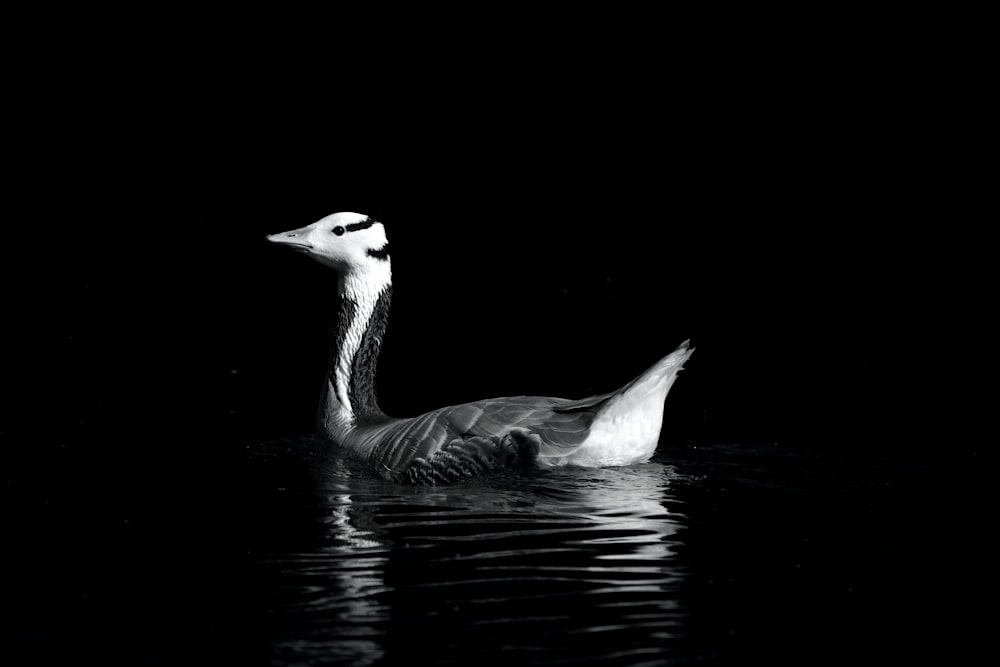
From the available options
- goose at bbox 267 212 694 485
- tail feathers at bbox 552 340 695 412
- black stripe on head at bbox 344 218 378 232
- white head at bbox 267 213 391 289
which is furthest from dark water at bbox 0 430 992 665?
black stripe on head at bbox 344 218 378 232

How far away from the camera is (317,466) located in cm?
1055

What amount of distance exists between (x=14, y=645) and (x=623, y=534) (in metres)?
3.31

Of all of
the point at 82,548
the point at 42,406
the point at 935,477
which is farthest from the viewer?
the point at 42,406

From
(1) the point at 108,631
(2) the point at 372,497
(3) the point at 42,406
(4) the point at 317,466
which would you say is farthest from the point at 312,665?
(3) the point at 42,406

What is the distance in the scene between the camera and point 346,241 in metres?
11.3

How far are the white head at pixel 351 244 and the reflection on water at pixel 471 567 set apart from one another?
1.92 meters

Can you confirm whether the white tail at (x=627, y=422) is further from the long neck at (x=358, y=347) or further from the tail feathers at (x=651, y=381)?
the long neck at (x=358, y=347)

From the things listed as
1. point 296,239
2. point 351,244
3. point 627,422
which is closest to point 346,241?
point 351,244

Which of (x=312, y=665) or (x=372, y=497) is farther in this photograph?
(x=372, y=497)

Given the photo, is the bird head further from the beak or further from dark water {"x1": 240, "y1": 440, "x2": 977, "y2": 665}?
dark water {"x1": 240, "y1": 440, "x2": 977, "y2": 665}

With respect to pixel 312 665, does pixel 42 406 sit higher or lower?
higher

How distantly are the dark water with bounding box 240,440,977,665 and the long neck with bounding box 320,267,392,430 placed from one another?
102 centimetres

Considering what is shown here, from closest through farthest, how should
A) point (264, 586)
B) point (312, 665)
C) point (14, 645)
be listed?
1. point (312, 665)
2. point (14, 645)
3. point (264, 586)

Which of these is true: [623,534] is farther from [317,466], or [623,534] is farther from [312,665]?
[317,466]
